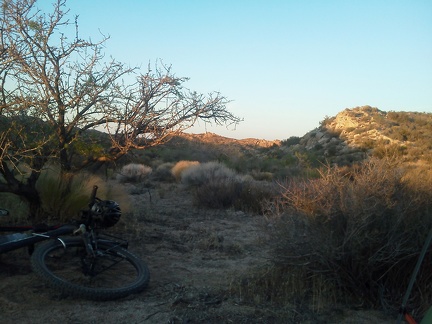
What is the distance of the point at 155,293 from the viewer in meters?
5.40

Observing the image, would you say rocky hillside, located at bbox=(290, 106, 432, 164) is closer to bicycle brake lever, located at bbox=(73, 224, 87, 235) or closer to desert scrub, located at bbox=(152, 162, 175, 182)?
desert scrub, located at bbox=(152, 162, 175, 182)

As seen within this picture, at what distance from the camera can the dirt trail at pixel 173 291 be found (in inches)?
182

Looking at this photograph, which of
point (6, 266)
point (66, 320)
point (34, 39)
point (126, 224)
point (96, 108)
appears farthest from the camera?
point (126, 224)

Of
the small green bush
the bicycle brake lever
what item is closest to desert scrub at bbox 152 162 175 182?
the small green bush

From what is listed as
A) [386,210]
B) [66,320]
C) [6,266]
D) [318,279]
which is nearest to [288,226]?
[318,279]

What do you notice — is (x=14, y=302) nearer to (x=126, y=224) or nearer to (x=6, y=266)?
(x=6, y=266)

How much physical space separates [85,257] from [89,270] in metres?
0.16

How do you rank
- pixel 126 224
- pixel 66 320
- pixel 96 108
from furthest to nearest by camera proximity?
pixel 126 224, pixel 96 108, pixel 66 320

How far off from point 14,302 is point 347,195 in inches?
143

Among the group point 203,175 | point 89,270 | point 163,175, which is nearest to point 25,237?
point 89,270

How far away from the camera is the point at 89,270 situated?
5.34 metres

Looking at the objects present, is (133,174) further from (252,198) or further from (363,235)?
(363,235)

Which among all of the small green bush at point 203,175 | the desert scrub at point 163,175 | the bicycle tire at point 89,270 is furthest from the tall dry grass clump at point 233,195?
the desert scrub at point 163,175

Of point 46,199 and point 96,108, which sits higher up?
point 96,108
